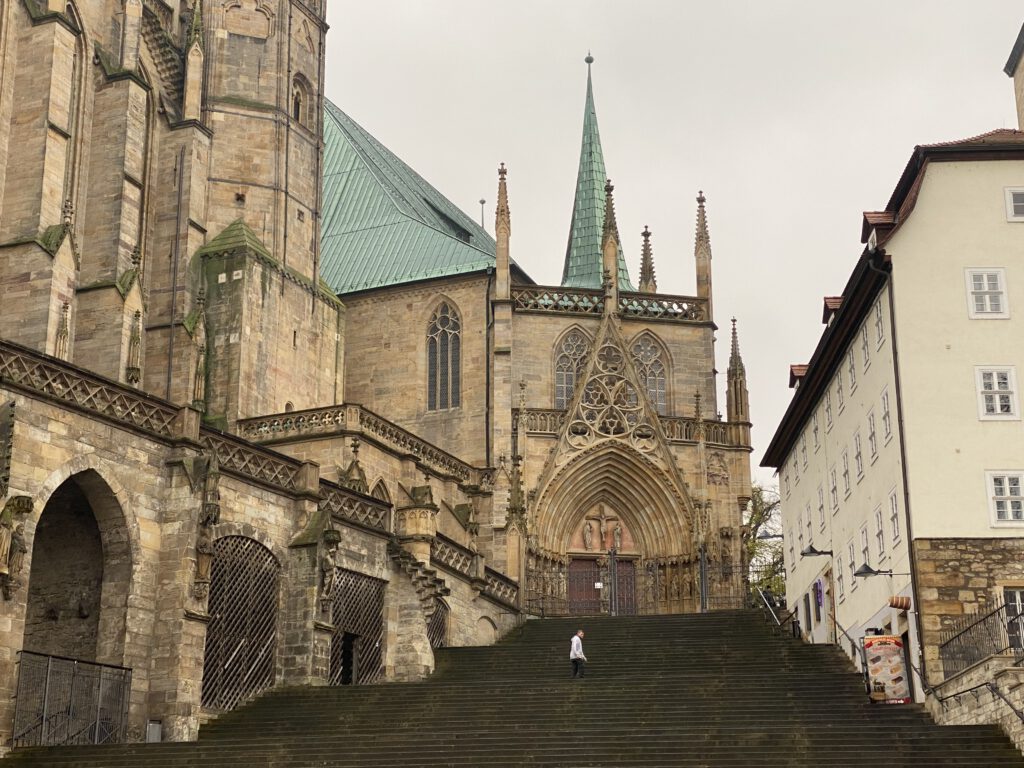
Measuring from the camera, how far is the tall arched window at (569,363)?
46812 millimetres

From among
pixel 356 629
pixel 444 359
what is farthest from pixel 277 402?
pixel 356 629

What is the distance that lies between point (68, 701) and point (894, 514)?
14.0 m

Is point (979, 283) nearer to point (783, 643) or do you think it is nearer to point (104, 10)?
point (783, 643)

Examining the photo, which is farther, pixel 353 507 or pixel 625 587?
pixel 625 587

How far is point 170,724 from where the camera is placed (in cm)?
2597

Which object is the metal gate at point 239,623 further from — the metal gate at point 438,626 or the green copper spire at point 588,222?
the green copper spire at point 588,222

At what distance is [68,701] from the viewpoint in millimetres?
24891

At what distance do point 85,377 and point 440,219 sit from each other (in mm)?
33000

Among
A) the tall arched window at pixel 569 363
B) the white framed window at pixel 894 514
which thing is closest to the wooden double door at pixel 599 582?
the tall arched window at pixel 569 363

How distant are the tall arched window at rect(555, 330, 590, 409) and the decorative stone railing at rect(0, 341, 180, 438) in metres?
20.1

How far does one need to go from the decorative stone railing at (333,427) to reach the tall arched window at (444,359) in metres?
5.51

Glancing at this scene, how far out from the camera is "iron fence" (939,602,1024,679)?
24.1 m

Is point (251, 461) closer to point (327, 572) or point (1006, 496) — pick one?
point (327, 572)

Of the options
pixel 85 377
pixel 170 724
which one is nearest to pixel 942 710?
pixel 170 724
